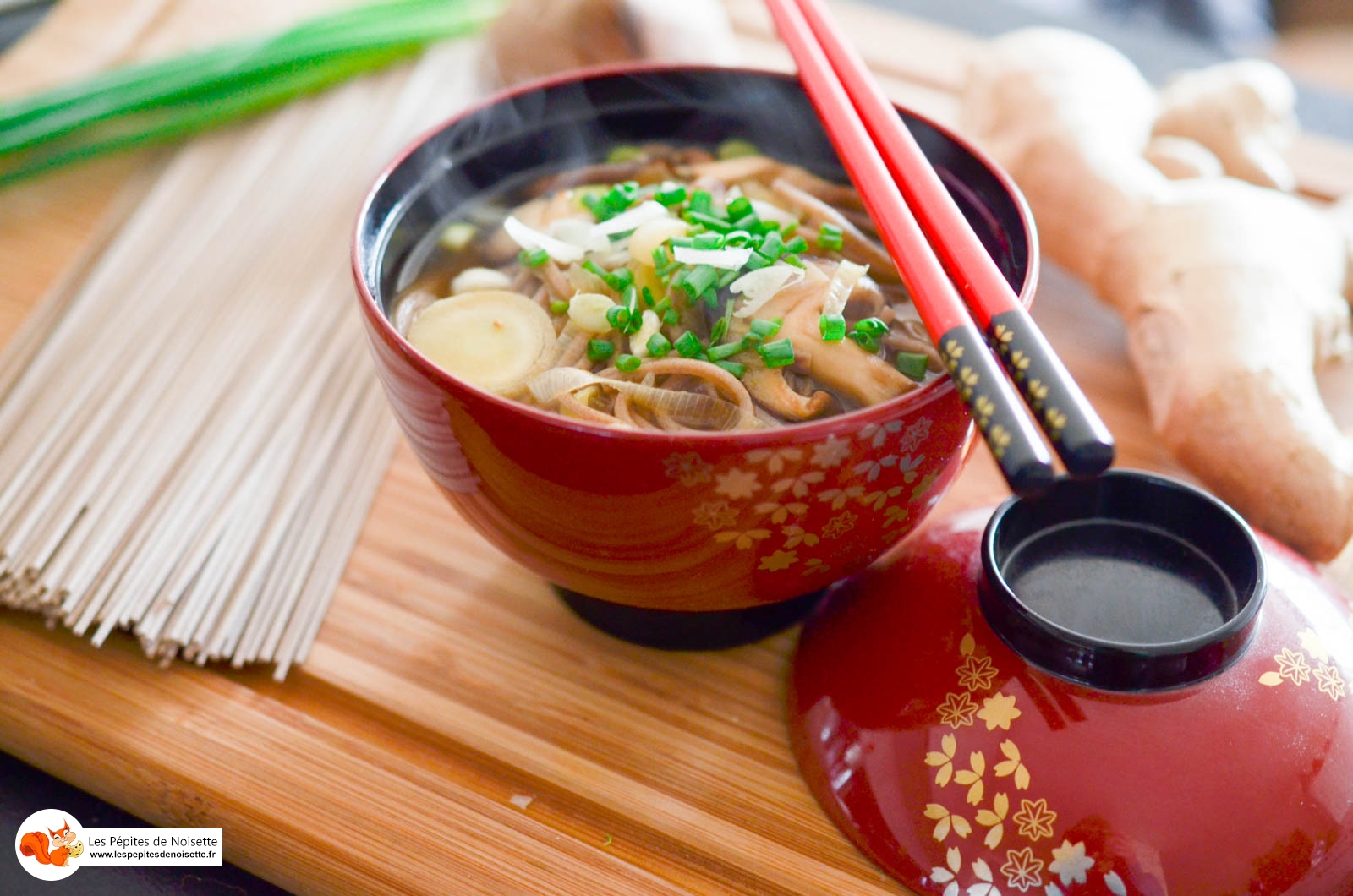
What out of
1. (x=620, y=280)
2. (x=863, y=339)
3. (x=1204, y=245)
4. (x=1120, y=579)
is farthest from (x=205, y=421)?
(x=1204, y=245)

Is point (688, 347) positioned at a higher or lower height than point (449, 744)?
Answer: higher

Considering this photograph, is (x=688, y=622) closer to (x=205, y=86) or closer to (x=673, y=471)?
(x=673, y=471)

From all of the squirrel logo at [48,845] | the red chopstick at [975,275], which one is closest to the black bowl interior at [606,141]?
the red chopstick at [975,275]

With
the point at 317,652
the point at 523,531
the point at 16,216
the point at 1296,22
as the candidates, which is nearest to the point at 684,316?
the point at 523,531

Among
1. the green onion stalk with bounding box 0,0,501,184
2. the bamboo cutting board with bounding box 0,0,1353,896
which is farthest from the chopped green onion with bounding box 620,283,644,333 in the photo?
the green onion stalk with bounding box 0,0,501,184

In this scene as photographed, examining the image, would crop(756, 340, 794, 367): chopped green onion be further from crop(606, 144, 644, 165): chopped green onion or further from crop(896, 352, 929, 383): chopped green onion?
crop(606, 144, 644, 165): chopped green onion

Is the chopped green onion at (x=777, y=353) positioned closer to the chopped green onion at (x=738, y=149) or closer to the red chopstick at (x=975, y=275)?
the red chopstick at (x=975, y=275)
